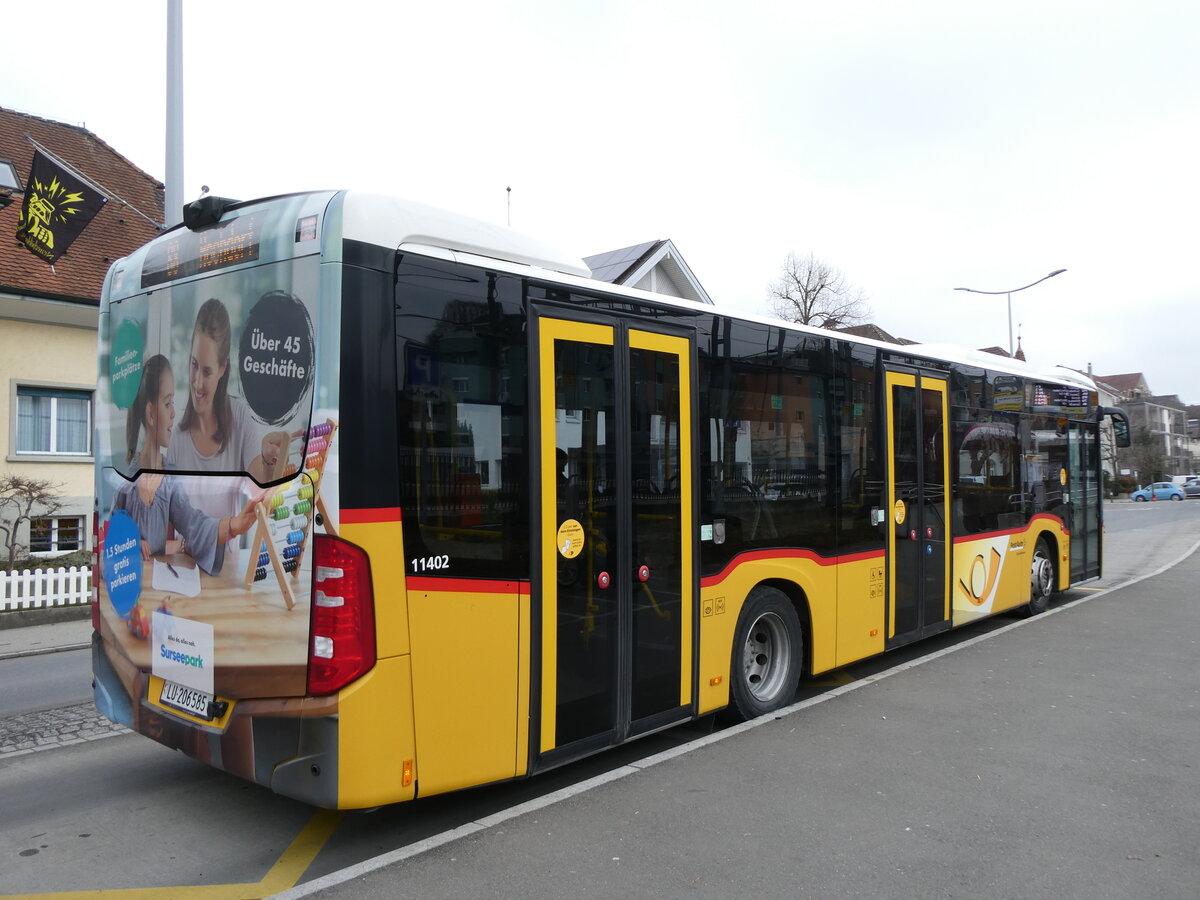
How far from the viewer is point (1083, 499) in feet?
40.5

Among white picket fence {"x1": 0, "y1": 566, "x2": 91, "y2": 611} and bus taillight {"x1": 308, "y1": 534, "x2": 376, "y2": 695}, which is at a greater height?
bus taillight {"x1": 308, "y1": 534, "x2": 376, "y2": 695}

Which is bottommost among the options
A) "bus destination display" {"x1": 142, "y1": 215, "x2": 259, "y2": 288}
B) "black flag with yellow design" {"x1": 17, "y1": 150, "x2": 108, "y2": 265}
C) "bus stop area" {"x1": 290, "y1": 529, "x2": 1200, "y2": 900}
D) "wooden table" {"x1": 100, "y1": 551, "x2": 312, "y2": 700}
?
"bus stop area" {"x1": 290, "y1": 529, "x2": 1200, "y2": 900}

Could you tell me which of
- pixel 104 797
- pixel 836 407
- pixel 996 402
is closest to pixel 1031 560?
pixel 996 402

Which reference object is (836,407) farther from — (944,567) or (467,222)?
(467,222)

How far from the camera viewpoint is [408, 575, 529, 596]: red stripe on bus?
4062 millimetres

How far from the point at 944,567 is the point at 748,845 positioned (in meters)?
5.25

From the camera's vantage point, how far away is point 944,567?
8.71 m

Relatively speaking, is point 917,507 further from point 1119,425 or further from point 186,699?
point 1119,425

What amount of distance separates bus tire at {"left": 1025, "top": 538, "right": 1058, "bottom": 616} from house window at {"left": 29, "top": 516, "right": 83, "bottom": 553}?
15808mm

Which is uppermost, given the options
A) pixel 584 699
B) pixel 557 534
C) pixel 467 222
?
pixel 467 222

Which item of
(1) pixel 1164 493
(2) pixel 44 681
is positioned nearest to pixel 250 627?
(2) pixel 44 681

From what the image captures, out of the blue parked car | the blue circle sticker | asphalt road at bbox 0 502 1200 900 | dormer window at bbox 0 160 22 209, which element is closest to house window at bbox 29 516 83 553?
dormer window at bbox 0 160 22 209

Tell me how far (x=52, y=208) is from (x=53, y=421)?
472cm

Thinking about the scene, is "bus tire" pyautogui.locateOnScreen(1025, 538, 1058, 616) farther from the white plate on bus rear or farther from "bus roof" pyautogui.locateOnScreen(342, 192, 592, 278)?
the white plate on bus rear
